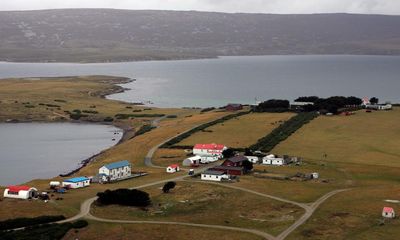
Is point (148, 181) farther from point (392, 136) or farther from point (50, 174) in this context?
point (392, 136)

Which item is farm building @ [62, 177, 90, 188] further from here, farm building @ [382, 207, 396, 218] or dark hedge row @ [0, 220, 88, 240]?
farm building @ [382, 207, 396, 218]

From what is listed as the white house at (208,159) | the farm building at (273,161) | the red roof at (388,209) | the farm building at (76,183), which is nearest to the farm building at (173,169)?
the white house at (208,159)

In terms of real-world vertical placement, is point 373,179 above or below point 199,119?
below

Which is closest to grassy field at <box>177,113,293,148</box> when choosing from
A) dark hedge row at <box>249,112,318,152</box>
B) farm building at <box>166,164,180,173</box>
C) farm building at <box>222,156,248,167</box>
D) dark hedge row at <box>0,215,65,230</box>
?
dark hedge row at <box>249,112,318,152</box>

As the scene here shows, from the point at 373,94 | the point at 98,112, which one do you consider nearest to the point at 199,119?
the point at 98,112

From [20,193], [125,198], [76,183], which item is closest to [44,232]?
[125,198]

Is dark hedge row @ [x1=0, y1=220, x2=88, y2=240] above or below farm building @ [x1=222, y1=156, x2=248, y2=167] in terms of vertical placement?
below

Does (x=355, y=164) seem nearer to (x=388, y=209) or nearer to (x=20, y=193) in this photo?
(x=388, y=209)
